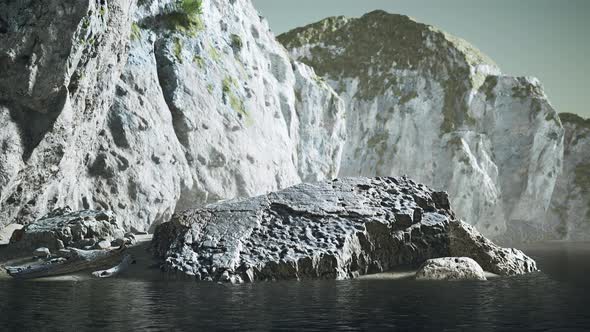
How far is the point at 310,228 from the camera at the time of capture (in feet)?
69.7

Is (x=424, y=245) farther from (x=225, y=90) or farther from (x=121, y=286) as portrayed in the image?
(x=225, y=90)

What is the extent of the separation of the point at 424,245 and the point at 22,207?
14.3m

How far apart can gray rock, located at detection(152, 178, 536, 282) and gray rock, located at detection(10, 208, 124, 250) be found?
2.01 meters

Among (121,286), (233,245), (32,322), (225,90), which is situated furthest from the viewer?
(225,90)

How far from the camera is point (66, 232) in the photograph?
22.0 meters

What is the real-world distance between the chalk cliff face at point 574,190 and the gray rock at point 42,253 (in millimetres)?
61630

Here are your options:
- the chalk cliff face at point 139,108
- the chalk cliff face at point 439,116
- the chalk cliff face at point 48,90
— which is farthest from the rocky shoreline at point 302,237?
the chalk cliff face at point 439,116

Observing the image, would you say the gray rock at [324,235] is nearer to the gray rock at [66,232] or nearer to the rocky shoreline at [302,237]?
the rocky shoreline at [302,237]

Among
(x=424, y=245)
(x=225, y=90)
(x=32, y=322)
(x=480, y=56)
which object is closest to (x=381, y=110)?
(x=480, y=56)

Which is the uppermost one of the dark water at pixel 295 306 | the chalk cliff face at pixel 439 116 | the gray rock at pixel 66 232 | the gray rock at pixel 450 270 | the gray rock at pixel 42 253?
the chalk cliff face at pixel 439 116

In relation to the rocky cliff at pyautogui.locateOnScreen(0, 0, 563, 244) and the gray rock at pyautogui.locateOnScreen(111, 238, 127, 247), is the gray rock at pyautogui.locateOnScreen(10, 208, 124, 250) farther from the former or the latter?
the rocky cliff at pyautogui.locateOnScreen(0, 0, 563, 244)

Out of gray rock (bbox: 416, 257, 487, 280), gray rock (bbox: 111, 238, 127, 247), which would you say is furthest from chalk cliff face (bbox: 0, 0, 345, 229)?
gray rock (bbox: 416, 257, 487, 280)

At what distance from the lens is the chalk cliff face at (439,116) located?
67.7 m

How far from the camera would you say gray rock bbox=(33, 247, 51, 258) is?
68.5 ft
